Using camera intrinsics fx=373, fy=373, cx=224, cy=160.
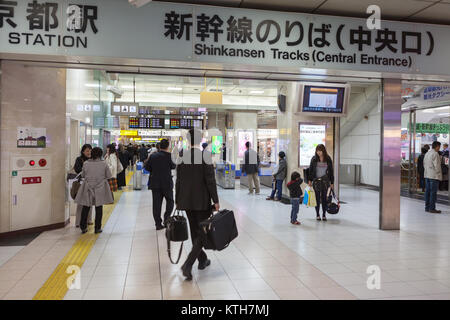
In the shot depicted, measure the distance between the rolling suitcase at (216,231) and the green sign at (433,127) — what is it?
9.78 m

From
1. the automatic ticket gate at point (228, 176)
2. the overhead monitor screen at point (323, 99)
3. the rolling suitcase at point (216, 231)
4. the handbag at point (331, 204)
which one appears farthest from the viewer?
the automatic ticket gate at point (228, 176)

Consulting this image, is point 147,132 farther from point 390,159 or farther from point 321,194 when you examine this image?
point 390,159

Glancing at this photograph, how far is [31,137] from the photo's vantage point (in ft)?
18.9

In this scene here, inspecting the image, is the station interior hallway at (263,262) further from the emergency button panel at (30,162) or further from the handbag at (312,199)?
the emergency button panel at (30,162)

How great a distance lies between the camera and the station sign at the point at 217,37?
14.7ft

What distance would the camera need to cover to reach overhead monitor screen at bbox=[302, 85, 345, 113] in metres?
8.45

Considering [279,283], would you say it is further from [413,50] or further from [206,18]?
[413,50]

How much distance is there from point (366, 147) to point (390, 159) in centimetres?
782

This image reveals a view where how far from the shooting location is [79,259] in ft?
14.8

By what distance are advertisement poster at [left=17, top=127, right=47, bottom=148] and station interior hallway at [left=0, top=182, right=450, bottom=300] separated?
1.42 metres

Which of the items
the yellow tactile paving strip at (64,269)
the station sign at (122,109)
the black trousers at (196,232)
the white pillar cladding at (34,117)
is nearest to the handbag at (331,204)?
the black trousers at (196,232)
